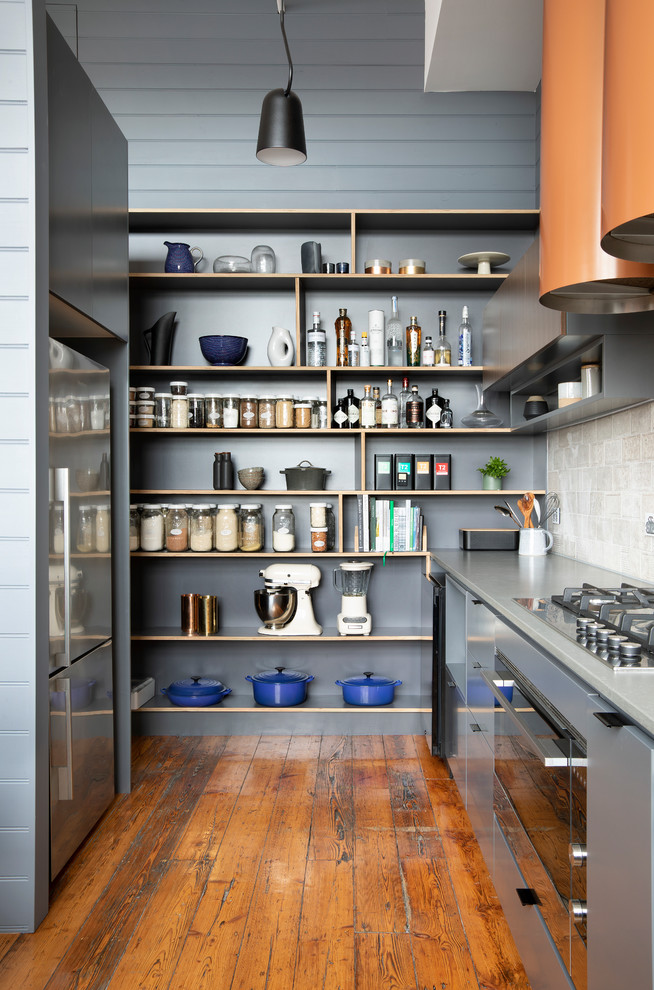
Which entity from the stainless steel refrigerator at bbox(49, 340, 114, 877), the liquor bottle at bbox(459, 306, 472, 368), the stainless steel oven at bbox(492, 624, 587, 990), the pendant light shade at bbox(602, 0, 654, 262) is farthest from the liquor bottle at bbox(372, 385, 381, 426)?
the pendant light shade at bbox(602, 0, 654, 262)

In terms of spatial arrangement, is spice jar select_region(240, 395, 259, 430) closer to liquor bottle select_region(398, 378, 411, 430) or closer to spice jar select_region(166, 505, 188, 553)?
spice jar select_region(166, 505, 188, 553)

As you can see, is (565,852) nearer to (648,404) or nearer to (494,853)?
(494,853)

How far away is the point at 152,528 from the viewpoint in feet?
13.5

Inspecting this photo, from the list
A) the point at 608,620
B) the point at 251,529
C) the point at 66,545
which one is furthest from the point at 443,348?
the point at 608,620

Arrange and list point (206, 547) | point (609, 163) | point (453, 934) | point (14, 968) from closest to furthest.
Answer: point (609, 163)
point (14, 968)
point (453, 934)
point (206, 547)

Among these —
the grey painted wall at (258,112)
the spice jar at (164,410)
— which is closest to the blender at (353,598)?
the spice jar at (164,410)

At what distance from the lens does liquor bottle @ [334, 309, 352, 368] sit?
415 centimetres

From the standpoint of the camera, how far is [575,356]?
290 cm

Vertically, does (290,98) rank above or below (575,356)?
above

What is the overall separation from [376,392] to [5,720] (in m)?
2.56

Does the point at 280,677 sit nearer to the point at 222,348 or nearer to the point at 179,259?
the point at 222,348

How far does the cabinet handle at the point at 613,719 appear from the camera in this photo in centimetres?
125

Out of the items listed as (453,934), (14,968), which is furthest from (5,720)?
(453,934)

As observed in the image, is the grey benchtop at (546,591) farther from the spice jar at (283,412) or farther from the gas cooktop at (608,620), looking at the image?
the spice jar at (283,412)
